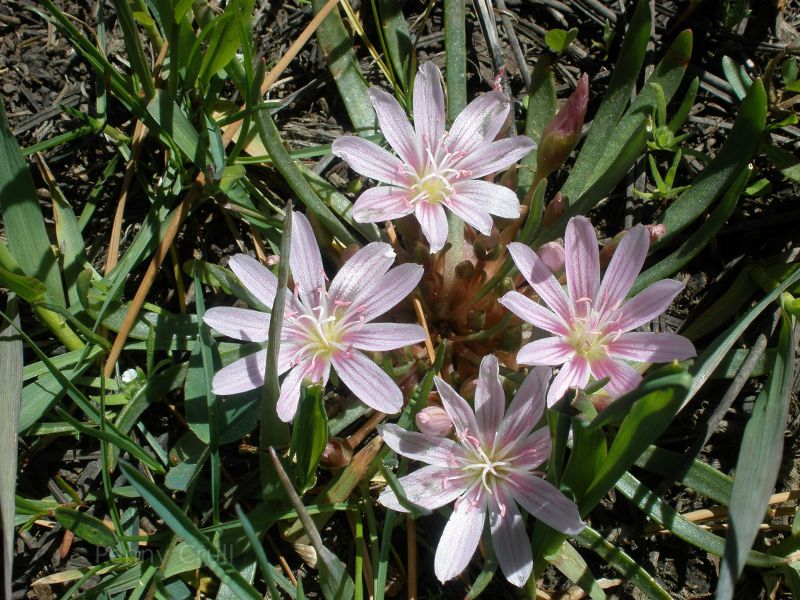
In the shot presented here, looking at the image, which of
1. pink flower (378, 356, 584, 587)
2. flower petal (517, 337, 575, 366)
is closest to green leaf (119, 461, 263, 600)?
pink flower (378, 356, 584, 587)

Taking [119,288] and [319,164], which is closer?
[119,288]

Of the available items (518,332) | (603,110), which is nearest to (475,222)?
(518,332)

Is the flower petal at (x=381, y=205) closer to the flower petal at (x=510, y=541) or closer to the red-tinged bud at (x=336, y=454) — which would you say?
the red-tinged bud at (x=336, y=454)

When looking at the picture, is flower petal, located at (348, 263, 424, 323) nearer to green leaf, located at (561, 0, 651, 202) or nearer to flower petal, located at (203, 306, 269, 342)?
flower petal, located at (203, 306, 269, 342)

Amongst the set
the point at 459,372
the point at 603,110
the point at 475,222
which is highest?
the point at 603,110

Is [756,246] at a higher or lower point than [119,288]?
lower

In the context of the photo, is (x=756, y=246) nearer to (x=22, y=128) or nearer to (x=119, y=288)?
(x=119, y=288)

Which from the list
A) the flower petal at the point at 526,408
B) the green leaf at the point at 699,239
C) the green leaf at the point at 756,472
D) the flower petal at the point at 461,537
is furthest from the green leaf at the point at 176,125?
the green leaf at the point at 756,472
